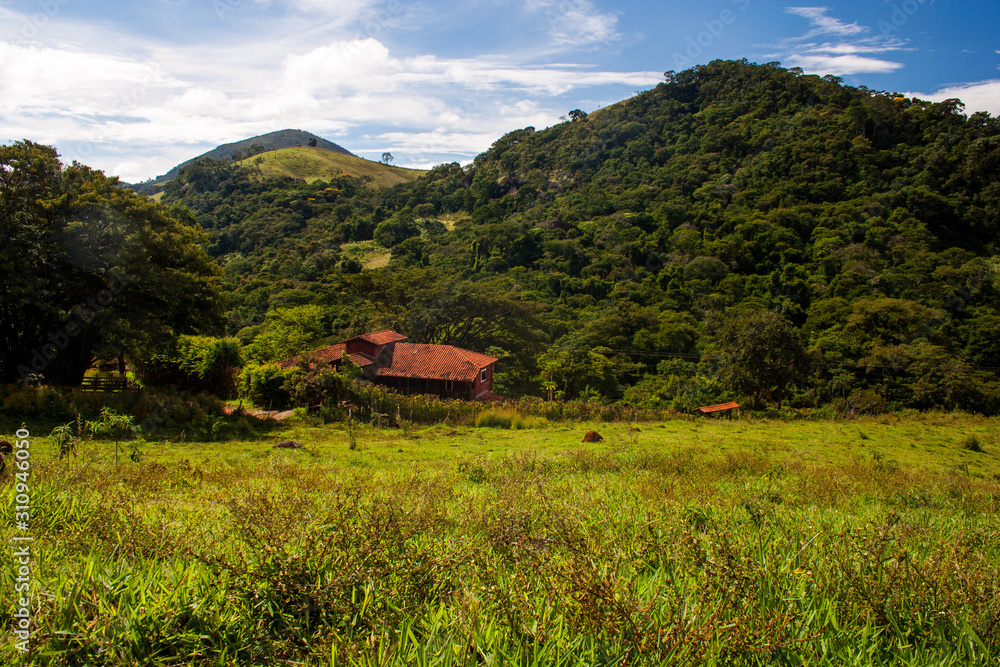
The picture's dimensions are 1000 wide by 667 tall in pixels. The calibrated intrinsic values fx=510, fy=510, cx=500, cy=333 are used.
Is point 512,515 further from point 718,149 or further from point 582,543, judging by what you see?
point 718,149

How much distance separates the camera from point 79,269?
14.0 metres

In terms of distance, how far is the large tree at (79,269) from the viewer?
13.0 meters

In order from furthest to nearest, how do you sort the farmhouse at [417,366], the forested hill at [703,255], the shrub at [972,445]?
the forested hill at [703,255] < the farmhouse at [417,366] < the shrub at [972,445]

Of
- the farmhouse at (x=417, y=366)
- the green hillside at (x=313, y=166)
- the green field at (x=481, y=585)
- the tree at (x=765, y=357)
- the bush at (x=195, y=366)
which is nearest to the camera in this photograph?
the green field at (x=481, y=585)

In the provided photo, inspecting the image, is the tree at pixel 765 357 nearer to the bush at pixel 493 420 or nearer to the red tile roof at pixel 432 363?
the bush at pixel 493 420

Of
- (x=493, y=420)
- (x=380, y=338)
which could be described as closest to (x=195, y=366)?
(x=380, y=338)

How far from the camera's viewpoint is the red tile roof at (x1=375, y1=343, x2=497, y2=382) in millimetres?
26547

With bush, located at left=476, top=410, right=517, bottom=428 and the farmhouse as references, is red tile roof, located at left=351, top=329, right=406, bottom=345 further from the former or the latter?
bush, located at left=476, top=410, right=517, bottom=428

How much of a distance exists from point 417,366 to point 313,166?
10310 cm

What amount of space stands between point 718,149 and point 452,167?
51.4 metres

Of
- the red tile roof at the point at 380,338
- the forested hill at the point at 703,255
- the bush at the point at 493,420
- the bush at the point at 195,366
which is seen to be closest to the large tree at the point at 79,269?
the bush at the point at 195,366

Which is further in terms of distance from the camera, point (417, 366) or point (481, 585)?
point (417, 366)

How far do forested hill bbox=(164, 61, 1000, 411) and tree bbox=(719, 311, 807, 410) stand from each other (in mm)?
546

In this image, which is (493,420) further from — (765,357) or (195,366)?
(765,357)
